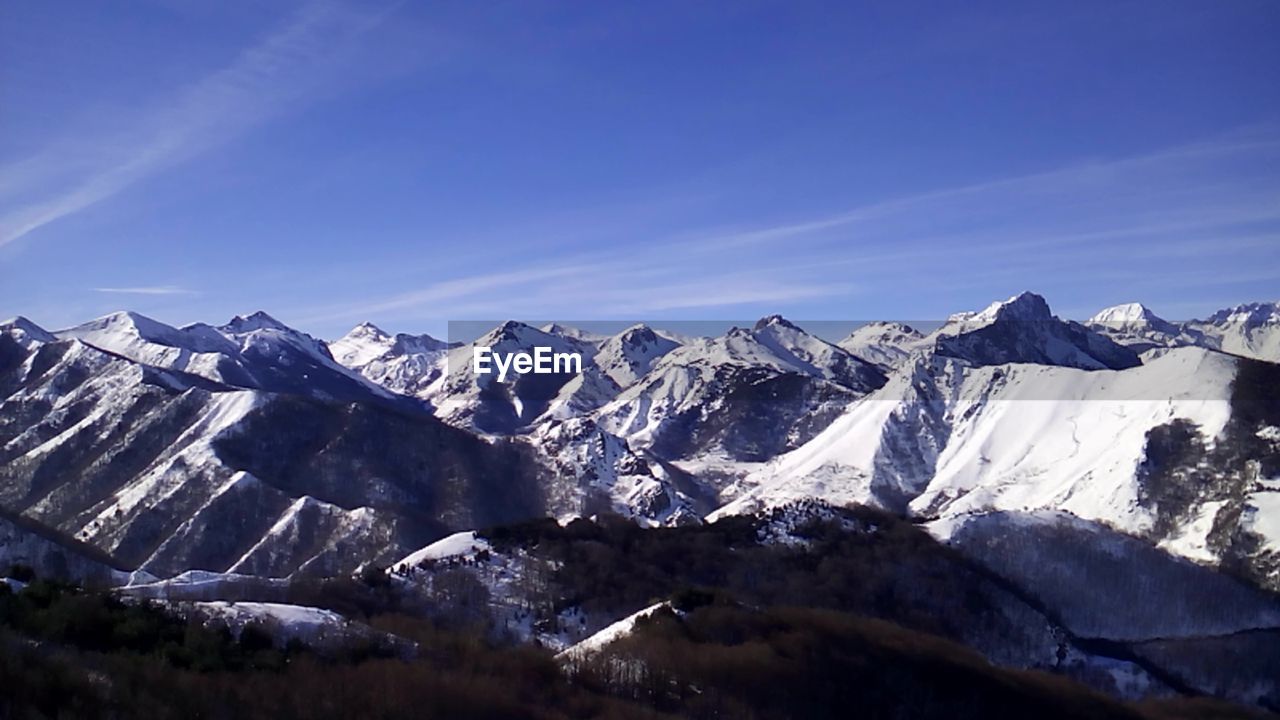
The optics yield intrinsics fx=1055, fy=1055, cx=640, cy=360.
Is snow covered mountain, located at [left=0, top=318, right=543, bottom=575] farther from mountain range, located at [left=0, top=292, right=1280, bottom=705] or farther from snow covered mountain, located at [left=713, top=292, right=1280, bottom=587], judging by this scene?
snow covered mountain, located at [left=713, top=292, right=1280, bottom=587]

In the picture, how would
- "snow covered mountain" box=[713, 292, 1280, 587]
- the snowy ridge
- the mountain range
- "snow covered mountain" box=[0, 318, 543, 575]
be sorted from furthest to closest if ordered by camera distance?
1. the snowy ridge
2. "snow covered mountain" box=[0, 318, 543, 575]
3. "snow covered mountain" box=[713, 292, 1280, 587]
4. the mountain range

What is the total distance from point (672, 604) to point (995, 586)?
47.9 metres

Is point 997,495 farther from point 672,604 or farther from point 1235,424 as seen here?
point 672,604

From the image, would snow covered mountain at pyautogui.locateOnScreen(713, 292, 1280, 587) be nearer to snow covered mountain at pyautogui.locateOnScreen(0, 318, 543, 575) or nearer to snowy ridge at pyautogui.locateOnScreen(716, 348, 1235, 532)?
snowy ridge at pyautogui.locateOnScreen(716, 348, 1235, 532)

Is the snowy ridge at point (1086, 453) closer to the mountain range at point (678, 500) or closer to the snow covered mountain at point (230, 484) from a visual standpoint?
the mountain range at point (678, 500)

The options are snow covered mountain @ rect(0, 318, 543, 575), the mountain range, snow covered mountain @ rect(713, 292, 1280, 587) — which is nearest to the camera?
the mountain range

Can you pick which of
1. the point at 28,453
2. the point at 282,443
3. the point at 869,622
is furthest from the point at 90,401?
the point at 869,622

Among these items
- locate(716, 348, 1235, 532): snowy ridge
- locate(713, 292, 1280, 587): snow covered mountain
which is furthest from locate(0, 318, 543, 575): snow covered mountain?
locate(713, 292, 1280, 587): snow covered mountain

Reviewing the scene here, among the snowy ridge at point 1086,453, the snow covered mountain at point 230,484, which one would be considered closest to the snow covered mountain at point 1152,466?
the snowy ridge at point 1086,453

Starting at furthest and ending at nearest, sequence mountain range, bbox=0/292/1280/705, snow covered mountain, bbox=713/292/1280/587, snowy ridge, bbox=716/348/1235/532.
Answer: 1. snowy ridge, bbox=716/348/1235/532
2. snow covered mountain, bbox=713/292/1280/587
3. mountain range, bbox=0/292/1280/705

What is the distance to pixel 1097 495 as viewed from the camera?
150 metres

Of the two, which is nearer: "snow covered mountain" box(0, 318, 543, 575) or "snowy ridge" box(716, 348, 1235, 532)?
"snow covered mountain" box(0, 318, 543, 575)

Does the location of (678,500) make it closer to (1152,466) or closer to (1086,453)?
(1086,453)

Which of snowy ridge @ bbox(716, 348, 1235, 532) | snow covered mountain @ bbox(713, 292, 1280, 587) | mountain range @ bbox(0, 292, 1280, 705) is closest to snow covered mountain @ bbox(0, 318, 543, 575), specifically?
mountain range @ bbox(0, 292, 1280, 705)
